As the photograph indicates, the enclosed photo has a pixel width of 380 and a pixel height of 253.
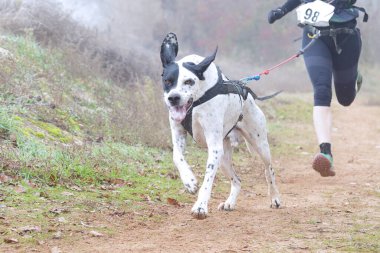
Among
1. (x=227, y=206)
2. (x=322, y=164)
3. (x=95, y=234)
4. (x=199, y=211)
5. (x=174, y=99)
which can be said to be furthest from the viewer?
(x=227, y=206)

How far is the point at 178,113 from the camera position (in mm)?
5043

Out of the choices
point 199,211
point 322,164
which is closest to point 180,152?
point 199,211

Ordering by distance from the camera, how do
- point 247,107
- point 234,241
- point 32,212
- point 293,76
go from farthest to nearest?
point 293,76, point 247,107, point 32,212, point 234,241

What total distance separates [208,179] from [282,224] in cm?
67

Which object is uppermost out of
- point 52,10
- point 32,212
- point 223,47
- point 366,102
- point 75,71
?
point 223,47

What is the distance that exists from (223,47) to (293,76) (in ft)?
13.4

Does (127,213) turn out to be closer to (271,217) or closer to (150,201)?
(150,201)

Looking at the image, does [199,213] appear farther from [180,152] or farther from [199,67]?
[199,67]

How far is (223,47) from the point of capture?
1226 inches

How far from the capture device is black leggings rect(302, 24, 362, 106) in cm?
575

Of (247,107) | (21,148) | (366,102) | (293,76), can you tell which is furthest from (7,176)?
(293,76)

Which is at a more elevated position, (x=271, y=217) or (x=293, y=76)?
(x=293, y=76)

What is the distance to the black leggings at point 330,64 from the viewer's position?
575cm

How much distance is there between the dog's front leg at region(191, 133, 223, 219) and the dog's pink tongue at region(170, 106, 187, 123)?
325 mm
